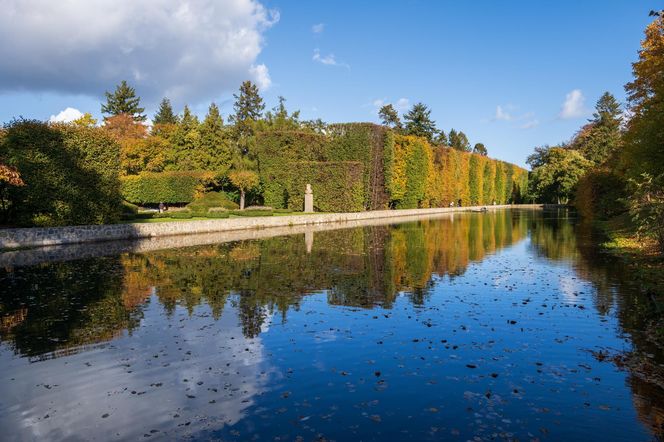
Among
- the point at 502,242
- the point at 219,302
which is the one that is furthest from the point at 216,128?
the point at 219,302

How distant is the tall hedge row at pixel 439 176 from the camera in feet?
236

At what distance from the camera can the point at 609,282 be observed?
645 inches

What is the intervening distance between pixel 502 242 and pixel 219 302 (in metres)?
23.2

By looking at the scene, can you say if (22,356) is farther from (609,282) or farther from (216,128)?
(216,128)

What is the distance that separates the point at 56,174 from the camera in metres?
28.4

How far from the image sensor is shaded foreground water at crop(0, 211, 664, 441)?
6598 millimetres

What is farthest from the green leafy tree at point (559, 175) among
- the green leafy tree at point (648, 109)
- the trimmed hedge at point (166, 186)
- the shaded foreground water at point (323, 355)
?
the shaded foreground water at point (323, 355)

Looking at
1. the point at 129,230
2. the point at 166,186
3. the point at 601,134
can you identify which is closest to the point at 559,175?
the point at 601,134

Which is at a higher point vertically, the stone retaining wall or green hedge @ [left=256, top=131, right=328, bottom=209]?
green hedge @ [left=256, top=131, right=328, bottom=209]

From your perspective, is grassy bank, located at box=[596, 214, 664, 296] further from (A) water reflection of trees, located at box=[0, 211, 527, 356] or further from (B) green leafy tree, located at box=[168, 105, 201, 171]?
(B) green leafy tree, located at box=[168, 105, 201, 171]

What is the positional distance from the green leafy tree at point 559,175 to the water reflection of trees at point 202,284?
→ 64.1 m

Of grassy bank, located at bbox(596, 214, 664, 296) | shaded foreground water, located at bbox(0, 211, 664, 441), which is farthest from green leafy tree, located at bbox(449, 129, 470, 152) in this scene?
shaded foreground water, located at bbox(0, 211, 664, 441)

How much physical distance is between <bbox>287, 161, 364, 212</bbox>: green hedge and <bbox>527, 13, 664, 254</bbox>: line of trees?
25.8 metres

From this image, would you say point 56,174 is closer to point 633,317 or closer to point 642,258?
point 633,317
